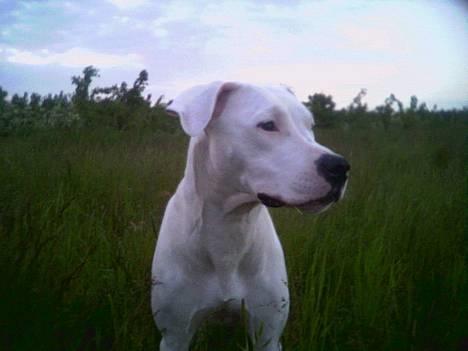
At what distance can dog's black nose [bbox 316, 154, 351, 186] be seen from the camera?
1.77m

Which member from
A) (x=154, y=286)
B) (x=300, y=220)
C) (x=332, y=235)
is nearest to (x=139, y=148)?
(x=300, y=220)

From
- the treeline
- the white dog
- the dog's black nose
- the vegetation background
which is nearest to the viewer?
the dog's black nose

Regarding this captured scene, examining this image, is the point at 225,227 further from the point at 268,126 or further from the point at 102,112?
the point at 102,112

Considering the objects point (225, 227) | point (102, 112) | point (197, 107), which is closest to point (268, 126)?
point (197, 107)

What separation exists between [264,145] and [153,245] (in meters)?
1.28

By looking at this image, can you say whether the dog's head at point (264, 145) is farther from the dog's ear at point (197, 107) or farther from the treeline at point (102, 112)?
the treeline at point (102, 112)

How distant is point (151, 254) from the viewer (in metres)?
2.80

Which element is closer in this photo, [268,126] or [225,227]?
[268,126]

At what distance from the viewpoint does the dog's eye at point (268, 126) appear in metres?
1.97

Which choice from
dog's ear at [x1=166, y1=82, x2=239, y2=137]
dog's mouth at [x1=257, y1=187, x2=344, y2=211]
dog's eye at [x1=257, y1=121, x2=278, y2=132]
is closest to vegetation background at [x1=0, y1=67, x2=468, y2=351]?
dog's mouth at [x1=257, y1=187, x2=344, y2=211]

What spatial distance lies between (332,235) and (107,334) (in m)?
1.67

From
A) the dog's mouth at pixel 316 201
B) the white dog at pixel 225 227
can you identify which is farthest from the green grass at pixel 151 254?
the dog's mouth at pixel 316 201

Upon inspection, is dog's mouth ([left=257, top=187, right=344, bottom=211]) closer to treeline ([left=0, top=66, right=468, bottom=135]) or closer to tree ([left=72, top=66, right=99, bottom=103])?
treeline ([left=0, top=66, right=468, bottom=135])

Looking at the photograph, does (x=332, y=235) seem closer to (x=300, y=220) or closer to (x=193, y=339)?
(x=300, y=220)
